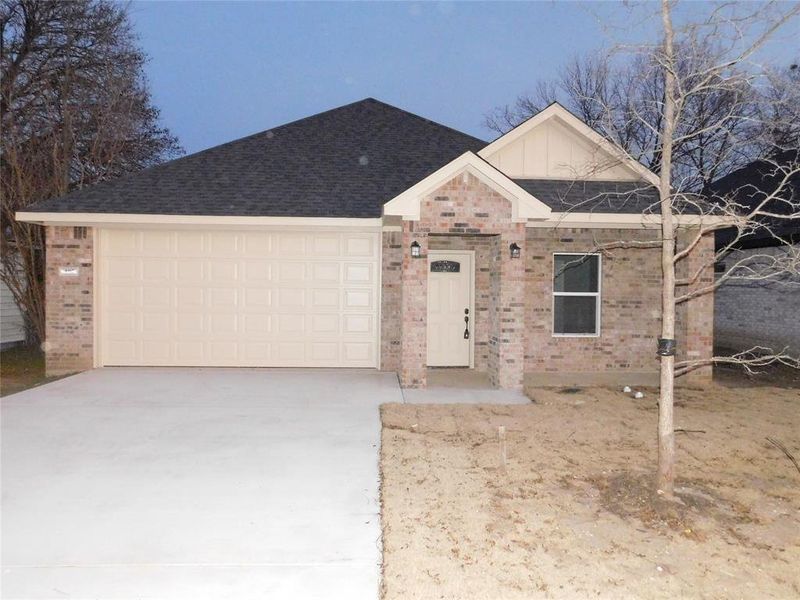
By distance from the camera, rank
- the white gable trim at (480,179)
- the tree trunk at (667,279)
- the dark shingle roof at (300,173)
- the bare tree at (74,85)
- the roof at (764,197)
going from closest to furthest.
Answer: the tree trunk at (667,279), the white gable trim at (480,179), the dark shingle roof at (300,173), the roof at (764,197), the bare tree at (74,85)

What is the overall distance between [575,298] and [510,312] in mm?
2452

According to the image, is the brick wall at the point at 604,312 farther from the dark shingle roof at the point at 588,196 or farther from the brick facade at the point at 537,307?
the dark shingle roof at the point at 588,196

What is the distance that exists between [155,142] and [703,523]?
77.9 ft

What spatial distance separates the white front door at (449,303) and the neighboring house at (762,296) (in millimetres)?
5399

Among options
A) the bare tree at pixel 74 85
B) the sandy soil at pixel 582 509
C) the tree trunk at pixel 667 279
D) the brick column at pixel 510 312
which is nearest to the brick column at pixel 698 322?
the sandy soil at pixel 582 509

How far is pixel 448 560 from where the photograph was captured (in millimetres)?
3840

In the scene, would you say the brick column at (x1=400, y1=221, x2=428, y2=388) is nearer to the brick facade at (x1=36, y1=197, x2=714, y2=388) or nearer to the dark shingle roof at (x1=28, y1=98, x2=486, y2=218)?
the brick facade at (x1=36, y1=197, x2=714, y2=388)

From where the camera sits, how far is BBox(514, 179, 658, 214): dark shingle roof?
32.9ft

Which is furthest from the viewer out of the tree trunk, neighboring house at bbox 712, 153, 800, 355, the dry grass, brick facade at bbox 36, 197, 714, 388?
neighboring house at bbox 712, 153, 800, 355

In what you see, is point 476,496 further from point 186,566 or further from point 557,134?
point 557,134

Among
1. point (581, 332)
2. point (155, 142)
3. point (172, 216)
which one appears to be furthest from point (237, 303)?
point (155, 142)

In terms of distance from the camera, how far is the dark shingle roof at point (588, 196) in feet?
A: 32.9

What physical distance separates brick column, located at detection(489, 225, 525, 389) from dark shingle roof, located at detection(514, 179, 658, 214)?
1.25m

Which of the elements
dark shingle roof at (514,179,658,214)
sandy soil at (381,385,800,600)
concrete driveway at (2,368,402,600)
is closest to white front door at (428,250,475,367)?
dark shingle roof at (514,179,658,214)
